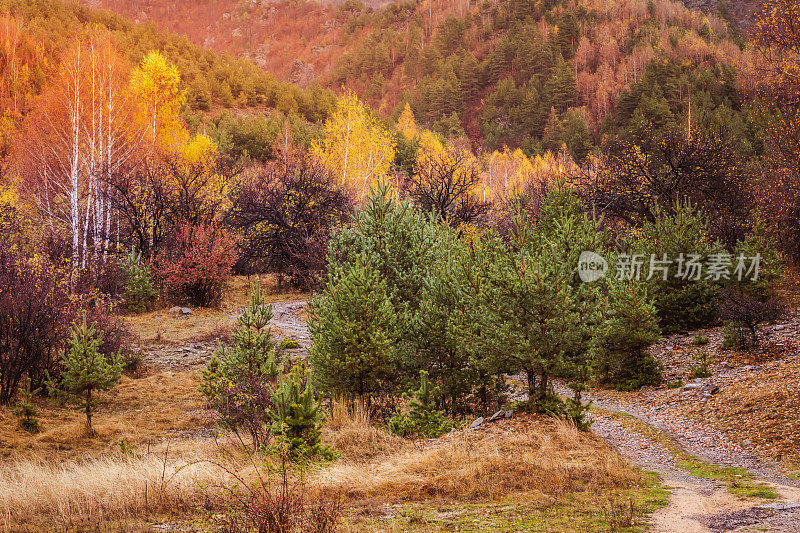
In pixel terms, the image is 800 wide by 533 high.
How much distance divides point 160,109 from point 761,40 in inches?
1302

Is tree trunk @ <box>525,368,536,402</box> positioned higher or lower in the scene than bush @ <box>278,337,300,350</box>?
higher

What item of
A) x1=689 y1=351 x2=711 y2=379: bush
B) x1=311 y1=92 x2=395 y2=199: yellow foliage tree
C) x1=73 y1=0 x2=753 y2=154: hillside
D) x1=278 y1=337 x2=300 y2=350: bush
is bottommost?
x1=278 y1=337 x2=300 y2=350: bush

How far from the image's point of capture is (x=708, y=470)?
30.0ft

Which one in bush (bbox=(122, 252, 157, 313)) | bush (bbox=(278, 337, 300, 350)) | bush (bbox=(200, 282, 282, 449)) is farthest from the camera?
bush (bbox=(122, 252, 157, 313))

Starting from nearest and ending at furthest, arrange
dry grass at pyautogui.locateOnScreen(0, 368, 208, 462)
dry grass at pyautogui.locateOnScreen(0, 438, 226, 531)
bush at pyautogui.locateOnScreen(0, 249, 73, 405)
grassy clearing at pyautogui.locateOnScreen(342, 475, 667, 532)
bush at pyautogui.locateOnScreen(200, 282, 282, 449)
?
grassy clearing at pyautogui.locateOnScreen(342, 475, 667, 532)
dry grass at pyautogui.locateOnScreen(0, 438, 226, 531)
bush at pyautogui.locateOnScreen(200, 282, 282, 449)
dry grass at pyautogui.locateOnScreen(0, 368, 208, 462)
bush at pyautogui.locateOnScreen(0, 249, 73, 405)

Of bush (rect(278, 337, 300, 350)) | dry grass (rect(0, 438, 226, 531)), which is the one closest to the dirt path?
dry grass (rect(0, 438, 226, 531))

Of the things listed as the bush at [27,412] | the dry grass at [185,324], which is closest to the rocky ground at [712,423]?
the dry grass at [185,324]

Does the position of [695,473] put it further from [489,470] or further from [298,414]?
[298,414]

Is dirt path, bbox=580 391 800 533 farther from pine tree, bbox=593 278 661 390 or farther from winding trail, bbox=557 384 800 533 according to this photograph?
pine tree, bbox=593 278 661 390

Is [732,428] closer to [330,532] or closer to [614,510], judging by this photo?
[614,510]

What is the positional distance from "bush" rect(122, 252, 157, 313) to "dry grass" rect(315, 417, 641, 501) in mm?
18265

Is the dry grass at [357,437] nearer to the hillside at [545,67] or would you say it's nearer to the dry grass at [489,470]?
the dry grass at [489,470]

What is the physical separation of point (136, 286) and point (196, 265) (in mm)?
2717

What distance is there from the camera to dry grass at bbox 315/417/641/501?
7.56 metres
